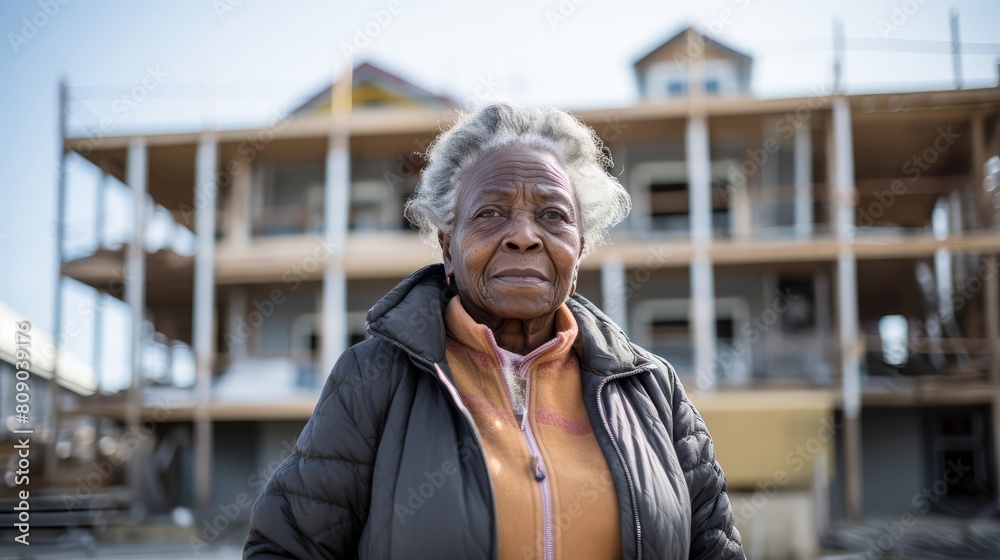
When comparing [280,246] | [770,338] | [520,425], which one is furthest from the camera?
[280,246]

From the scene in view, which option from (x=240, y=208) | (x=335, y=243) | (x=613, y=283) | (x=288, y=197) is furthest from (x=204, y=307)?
(x=613, y=283)

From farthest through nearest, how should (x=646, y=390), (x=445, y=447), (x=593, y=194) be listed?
(x=593, y=194) → (x=646, y=390) → (x=445, y=447)

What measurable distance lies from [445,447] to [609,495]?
1.12ft

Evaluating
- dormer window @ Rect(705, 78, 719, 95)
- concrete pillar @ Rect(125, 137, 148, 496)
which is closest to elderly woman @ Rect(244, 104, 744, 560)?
concrete pillar @ Rect(125, 137, 148, 496)

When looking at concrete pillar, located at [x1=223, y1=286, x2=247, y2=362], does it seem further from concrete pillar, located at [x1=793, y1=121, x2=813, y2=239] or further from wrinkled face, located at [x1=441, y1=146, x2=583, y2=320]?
wrinkled face, located at [x1=441, y1=146, x2=583, y2=320]

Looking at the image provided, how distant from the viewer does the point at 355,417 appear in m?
1.48

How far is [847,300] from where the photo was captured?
1388 cm

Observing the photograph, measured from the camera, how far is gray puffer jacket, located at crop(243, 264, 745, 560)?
1391 mm

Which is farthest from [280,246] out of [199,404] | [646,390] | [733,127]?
[646,390]

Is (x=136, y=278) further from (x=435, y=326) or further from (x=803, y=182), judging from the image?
(x=435, y=326)

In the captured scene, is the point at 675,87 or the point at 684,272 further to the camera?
the point at 675,87

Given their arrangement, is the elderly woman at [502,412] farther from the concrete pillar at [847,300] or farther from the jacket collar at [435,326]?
the concrete pillar at [847,300]

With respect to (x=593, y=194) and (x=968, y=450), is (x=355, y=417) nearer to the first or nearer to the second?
(x=593, y=194)

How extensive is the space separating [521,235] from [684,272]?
14151 millimetres
